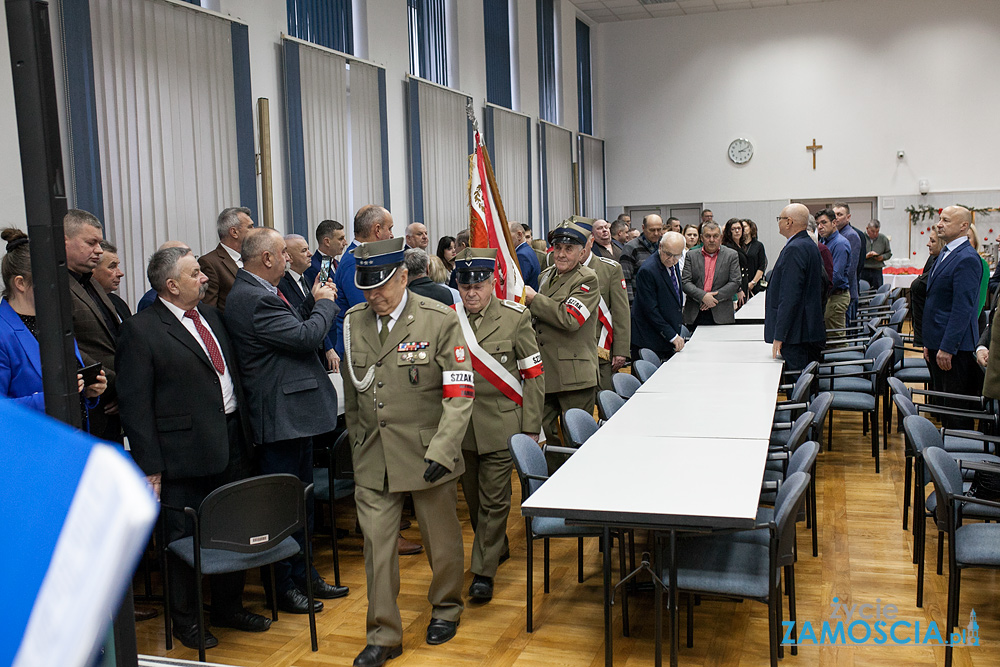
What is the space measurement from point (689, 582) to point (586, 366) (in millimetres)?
2044

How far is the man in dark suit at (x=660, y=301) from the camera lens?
6520 mm

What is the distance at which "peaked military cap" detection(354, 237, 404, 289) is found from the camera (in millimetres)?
3328

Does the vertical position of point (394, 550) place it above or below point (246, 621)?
above

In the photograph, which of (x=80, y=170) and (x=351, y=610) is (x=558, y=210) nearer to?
(x=80, y=170)

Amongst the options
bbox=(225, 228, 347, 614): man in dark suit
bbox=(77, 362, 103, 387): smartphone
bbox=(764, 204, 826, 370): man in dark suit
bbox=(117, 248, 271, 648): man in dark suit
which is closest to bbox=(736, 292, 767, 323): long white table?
bbox=(764, 204, 826, 370): man in dark suit

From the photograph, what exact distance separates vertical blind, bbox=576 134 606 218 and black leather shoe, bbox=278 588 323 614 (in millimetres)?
13085

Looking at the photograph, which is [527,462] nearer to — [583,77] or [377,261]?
[377,261]

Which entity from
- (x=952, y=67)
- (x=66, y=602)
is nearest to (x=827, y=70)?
(x=952, y=67)

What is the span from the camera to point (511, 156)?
1306 cm

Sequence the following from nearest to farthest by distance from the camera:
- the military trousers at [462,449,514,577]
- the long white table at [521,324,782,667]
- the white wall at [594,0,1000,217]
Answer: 1. the long white table at [521,324,782,667]
2. the military trousers at [462,449,514,577]
3. the white wall at [594,0,1000,217]

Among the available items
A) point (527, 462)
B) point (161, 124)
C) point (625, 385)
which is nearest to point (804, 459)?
point (527, 462)

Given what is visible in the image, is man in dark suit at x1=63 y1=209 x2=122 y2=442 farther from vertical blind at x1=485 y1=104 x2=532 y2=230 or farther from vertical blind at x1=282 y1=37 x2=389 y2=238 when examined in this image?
vertical blind at x1=485 y1=104 x2=532 y2=230

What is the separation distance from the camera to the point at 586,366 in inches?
195

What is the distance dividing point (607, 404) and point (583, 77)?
1326 cm
